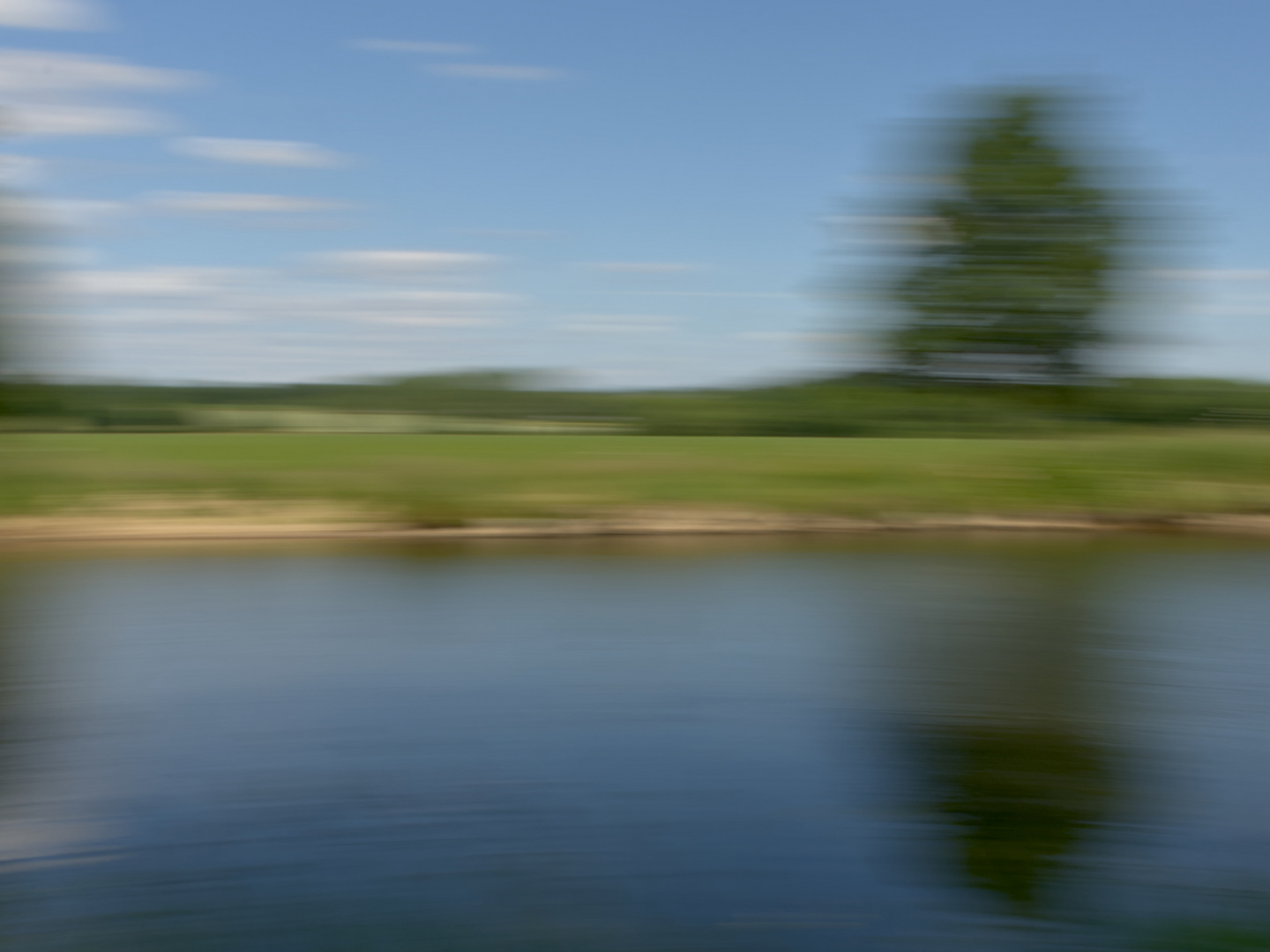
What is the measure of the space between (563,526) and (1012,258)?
1848 centimetres

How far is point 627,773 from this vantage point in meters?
5.88

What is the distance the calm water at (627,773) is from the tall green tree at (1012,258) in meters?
21.1

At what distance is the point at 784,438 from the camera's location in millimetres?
27406

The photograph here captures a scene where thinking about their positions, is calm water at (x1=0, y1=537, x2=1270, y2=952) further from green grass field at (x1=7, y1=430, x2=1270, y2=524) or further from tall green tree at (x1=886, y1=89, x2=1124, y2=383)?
tall green tree at (x1=886, y1=89, x2=1124, y2=383)

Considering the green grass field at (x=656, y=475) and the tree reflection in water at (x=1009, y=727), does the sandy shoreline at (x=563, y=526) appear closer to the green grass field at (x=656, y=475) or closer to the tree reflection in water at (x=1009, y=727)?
the green grass field at (x=656, y=475)

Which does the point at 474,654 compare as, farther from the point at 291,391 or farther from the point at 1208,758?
the point at 291,391

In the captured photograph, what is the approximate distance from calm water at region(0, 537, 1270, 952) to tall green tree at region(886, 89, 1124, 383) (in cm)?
2106

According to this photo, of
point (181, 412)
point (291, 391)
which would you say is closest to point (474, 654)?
point (181, 412)

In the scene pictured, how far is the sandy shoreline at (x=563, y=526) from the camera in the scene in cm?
1698

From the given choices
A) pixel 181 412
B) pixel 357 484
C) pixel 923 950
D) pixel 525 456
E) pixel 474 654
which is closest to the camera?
pixel 923 950

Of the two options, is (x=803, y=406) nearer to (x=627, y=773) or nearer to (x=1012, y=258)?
(x=1012, y=258)

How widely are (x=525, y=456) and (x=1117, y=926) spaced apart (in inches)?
715

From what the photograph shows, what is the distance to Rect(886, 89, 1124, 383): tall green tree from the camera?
31.6m

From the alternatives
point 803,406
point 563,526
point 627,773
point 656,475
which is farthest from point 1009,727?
point 803,406
